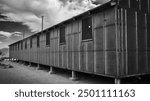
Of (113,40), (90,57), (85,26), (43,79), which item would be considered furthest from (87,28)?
(43,79)

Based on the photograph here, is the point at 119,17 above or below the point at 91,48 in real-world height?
above

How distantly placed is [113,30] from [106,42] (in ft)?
2.25

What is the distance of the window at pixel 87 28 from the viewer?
25.5 ft

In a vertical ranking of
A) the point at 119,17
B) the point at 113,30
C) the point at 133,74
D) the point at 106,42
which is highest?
the point at 119,17

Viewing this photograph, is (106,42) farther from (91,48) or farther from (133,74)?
(133,74)

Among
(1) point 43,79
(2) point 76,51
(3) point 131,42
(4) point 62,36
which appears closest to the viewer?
(3) point 131,42

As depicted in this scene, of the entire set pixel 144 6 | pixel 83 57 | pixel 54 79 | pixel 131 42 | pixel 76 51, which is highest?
pixel 144 6

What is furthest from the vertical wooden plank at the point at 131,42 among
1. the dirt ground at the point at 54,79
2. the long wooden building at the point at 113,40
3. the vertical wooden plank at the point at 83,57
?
the vertical wooden plank at the point at 83,57

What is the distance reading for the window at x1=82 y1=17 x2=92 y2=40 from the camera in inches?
306

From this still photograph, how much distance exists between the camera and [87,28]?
8.02 meters

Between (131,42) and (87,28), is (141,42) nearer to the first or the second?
(131,42)

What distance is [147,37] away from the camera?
7473 millimetres

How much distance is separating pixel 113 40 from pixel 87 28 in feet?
7.38

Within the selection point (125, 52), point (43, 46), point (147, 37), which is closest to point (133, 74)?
point (125, 52)
